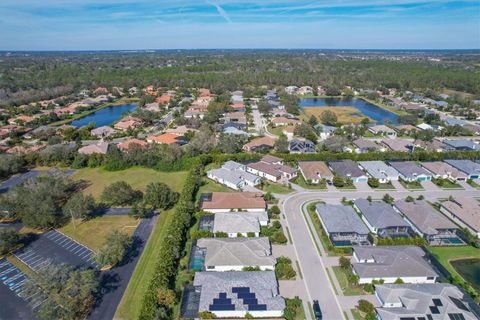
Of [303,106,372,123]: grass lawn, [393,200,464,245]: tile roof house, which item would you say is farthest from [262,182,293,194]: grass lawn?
[303,106,372,123]: grass lawn

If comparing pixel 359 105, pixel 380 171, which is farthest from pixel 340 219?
pixel 359 105

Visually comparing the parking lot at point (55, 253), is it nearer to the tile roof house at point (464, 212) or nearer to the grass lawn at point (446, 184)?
the tile roof house at point (464, 212)

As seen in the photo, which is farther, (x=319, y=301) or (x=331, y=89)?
(x=331, y=89)

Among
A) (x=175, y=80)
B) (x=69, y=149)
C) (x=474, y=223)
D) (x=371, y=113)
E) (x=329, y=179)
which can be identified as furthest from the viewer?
(x=175, y=80)

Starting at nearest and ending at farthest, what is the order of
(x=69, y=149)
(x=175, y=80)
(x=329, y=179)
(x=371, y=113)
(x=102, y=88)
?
(x=329, y=179) → (x=69, y=149) → (x=371, y=113) → (x=102, y=88) → (x=175, y=80)

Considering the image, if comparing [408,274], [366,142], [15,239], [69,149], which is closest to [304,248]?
[408,274]

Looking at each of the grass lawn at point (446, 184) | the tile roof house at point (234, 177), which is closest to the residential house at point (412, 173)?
the grass lawn at point (446, 184)

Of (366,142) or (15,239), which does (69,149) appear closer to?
(15,239)
